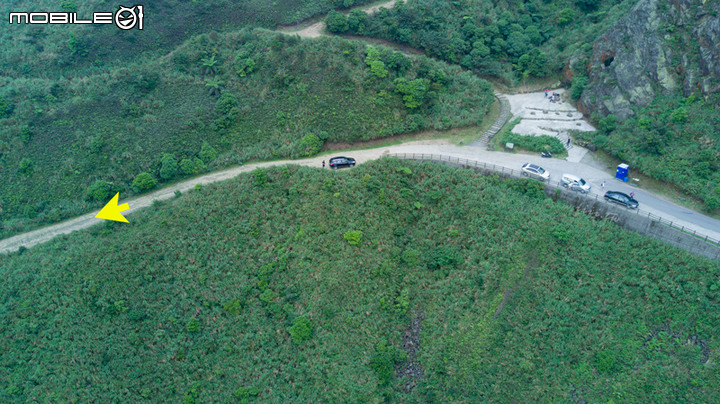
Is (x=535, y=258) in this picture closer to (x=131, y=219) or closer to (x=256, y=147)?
(x=256, y=147)

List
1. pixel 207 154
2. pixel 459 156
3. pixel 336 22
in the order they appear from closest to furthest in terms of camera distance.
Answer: pixel 459 156 → pixel 207 154 → pixel 336 22

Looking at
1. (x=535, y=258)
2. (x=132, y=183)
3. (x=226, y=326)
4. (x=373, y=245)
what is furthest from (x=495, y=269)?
(x=132, y=183)

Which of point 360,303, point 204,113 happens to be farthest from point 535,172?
point 204,113

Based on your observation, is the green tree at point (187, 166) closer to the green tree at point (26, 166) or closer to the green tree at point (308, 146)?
the green tree at point (308, 146)

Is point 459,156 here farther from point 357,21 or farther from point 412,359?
point 357,21

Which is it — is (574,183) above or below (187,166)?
above

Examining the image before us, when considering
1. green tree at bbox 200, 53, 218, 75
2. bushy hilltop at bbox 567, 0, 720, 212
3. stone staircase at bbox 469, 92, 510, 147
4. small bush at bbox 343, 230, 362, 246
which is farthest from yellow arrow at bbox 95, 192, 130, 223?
bushy hilltop at bbox 567, 0, 720, 212

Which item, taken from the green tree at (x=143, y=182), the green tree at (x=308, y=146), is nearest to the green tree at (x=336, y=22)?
the green tree at (x=308, y=146)
